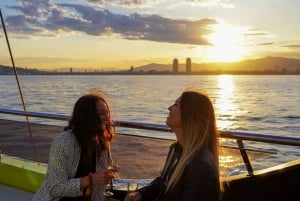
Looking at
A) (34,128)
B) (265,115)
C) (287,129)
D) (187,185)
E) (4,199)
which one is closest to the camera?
(187,185)

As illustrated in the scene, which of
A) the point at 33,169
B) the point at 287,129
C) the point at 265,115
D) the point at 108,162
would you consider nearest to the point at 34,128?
the point at 33,169

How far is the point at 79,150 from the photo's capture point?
3.01 m

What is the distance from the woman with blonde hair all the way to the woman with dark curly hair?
0.53 m

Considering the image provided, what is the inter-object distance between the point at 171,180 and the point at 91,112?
27.6 inches

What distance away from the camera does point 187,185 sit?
241 cm

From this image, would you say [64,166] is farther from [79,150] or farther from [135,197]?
[135,197]

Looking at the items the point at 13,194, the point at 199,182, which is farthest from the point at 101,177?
the point at 13,194

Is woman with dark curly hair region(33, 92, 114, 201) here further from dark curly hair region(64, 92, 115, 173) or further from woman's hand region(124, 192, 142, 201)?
woman's hand region(124, 192, 142, 201)

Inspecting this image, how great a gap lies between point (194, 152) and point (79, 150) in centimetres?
84

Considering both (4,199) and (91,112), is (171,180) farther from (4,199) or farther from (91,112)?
(4,199)

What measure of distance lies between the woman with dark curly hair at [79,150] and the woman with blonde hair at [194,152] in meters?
0.53

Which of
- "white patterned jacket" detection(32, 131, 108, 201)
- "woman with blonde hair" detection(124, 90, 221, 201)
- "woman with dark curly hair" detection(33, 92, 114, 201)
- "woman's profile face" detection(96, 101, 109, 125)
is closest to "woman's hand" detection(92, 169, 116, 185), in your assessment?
"woman with dark curly hair" detection(33, 92, 114, 201)

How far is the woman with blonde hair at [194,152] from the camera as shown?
237cm

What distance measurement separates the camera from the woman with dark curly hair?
298cm
